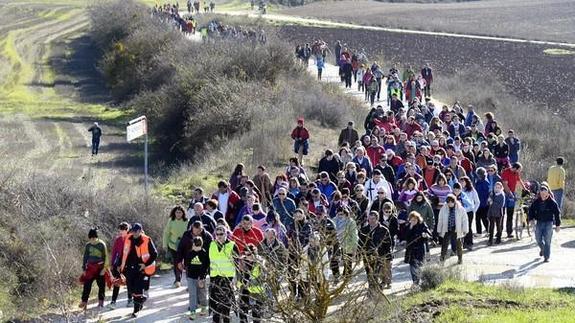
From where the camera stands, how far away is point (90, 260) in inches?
620

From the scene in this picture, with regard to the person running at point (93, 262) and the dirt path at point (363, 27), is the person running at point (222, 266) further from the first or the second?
the dirt path at point (363, 27)

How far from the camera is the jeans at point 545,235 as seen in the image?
17953 mm

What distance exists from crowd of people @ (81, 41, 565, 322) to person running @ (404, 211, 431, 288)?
15 mm

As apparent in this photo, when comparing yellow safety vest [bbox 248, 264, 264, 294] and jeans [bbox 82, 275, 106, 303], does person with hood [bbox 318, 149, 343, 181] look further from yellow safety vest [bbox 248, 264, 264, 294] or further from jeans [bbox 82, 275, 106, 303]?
yellow safety vest [bbox 248, 264, 264, 294]

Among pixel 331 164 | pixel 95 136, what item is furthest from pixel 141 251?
pixel 95 136

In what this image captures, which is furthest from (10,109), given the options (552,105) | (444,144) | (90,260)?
(90,260)

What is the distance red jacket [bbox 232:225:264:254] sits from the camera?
14.6 meters

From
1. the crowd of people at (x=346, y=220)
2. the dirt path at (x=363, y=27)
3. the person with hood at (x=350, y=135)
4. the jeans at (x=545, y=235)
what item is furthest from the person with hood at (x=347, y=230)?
the dirt path at (x=363, y=27)

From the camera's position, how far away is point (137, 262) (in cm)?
1558

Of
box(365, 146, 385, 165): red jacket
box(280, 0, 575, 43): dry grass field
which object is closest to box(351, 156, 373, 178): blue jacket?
box(365, 146, 385, 165): red jacket

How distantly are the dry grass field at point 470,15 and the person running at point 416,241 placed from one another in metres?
65.4

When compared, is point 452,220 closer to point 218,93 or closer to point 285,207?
point 285,207

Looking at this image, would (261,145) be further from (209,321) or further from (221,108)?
(209,321)

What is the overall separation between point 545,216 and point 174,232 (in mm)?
6349
